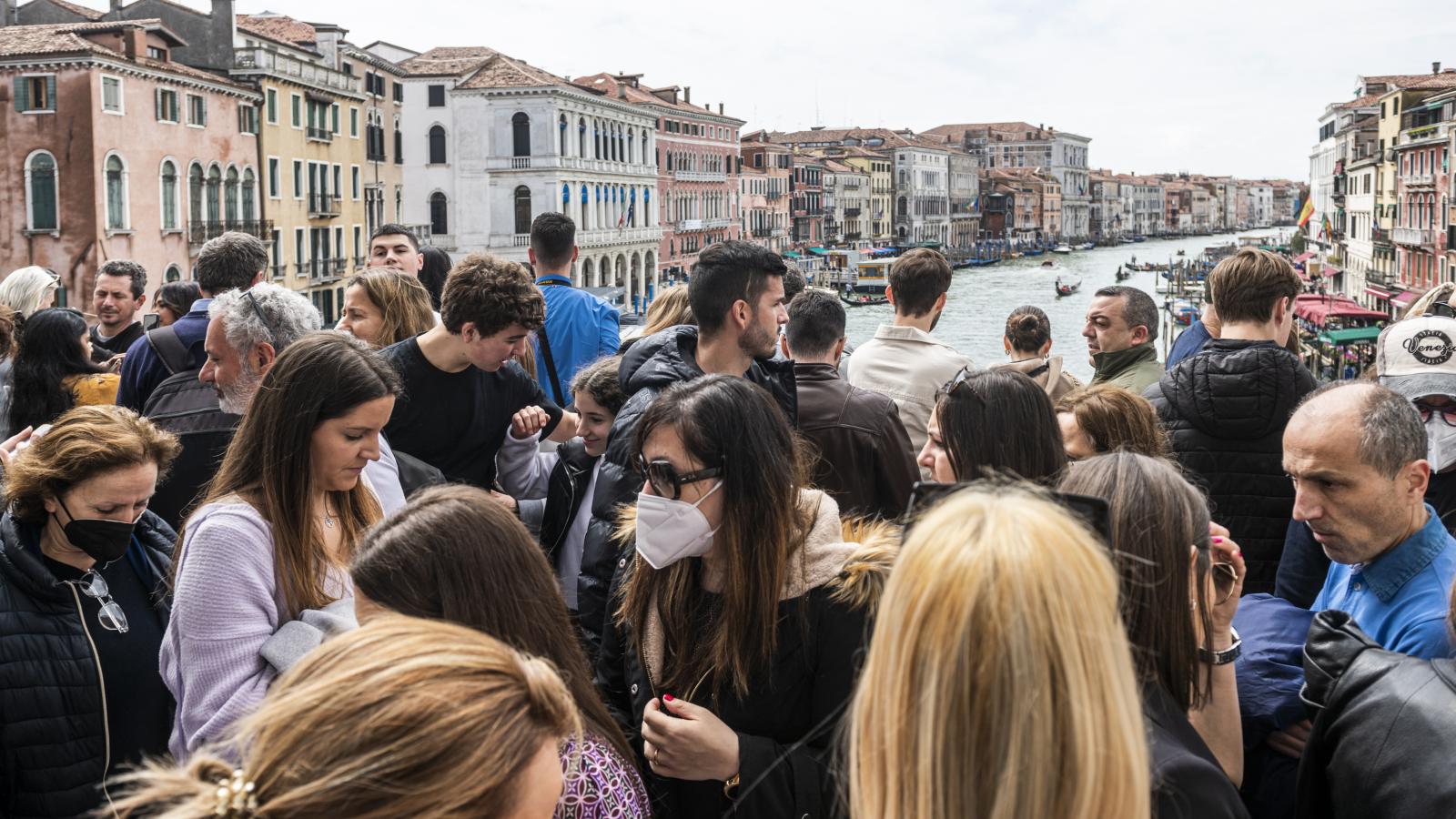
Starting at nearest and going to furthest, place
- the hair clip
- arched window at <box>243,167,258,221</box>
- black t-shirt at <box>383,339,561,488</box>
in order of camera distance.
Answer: the hair clip, black t-shirt at <box>383,339,561,488</box>, arched window at <box>243,167,258,221</box>

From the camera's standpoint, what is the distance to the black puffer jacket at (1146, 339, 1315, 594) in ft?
9.88

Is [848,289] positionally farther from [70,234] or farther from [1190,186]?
[1190,186]

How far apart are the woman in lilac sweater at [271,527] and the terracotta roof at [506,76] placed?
Answer: 34.0 metres

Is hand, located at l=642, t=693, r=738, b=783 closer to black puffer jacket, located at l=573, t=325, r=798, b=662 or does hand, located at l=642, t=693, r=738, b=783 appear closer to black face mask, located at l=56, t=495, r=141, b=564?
black puffer jacket, located at l=573, t=325, r=798, b=662

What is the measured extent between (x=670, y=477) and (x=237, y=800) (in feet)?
3.47

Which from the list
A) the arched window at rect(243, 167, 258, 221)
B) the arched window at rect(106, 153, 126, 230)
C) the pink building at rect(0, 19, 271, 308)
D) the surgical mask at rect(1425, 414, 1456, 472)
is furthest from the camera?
the arched window at rect(243, 167, 258, 221)

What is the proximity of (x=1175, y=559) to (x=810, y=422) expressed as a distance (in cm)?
145

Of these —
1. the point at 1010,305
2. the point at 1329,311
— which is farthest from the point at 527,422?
the point at 1010,305


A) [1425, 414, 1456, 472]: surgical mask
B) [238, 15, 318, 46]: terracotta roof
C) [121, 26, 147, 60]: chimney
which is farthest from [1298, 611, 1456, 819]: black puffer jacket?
[238, 15, 318, 46]: terracotta roof

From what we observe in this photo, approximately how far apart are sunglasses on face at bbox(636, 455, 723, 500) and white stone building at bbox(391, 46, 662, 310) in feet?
108

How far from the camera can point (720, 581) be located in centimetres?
202

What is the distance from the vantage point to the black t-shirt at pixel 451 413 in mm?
3178

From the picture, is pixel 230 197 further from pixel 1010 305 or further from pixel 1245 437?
pixel 1010 305

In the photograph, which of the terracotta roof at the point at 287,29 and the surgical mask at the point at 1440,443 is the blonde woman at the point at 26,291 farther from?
the terracotta roof at the point at 287,29
